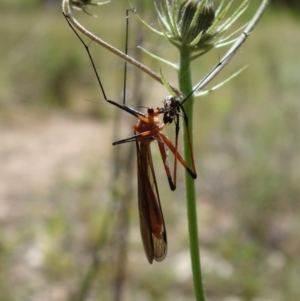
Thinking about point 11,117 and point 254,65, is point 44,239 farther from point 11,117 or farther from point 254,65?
point 254,65

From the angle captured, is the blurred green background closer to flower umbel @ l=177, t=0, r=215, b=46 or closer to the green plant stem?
flower umbel @ l=177, t=0, r=215, b=46

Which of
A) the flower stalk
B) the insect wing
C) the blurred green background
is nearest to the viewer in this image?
the flower stalk

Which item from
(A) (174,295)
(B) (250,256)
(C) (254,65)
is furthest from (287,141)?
(C) (254,65)

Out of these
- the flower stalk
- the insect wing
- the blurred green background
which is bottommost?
the blurred green background

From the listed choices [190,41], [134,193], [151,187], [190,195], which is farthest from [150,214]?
[134,193]

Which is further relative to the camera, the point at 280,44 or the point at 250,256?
the point at 280,44

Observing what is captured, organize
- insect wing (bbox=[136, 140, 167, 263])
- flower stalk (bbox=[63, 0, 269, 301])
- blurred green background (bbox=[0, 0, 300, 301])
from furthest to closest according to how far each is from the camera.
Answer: blurred green background (bbox=[0, 0, 300, 301]), insect wing (bbox=[136, 140, 167, 263]), flower stalk (bbox=[63, 0, 269, 301])

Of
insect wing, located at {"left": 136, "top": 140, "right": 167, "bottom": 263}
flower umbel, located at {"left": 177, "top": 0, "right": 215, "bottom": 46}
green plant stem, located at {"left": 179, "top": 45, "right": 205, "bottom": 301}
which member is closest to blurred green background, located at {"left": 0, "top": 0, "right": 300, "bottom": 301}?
insect wing, located at {"left": 136, "top": 140, "right": 167, "bottom": 263}
